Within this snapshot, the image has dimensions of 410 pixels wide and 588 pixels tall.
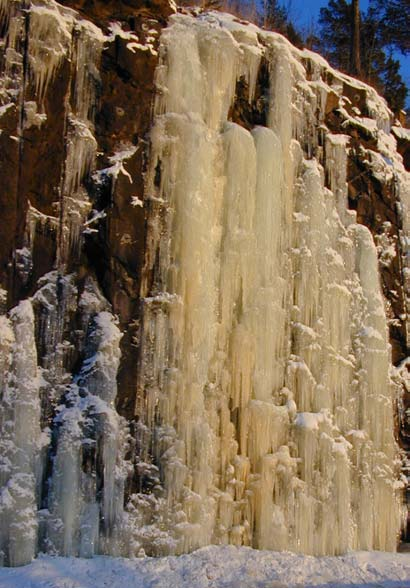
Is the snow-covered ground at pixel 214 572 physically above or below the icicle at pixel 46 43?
below

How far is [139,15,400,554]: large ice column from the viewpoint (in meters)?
8.03

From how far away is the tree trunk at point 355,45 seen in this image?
15930mm

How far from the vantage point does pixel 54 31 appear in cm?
816

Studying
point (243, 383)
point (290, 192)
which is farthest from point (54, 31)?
point (243, 383)

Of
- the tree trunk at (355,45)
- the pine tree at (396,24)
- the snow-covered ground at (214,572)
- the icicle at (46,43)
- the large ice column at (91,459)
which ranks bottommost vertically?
the snow-covered ground at (214,572)

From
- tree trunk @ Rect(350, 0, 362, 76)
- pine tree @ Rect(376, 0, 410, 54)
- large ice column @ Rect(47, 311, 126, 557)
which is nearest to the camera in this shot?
large ice column @ Rect(47, 311, 126, 557)

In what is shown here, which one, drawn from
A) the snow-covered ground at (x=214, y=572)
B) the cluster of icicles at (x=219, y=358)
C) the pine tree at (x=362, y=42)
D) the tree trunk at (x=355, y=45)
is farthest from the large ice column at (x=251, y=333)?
the pine tree at (x=362, y=42)

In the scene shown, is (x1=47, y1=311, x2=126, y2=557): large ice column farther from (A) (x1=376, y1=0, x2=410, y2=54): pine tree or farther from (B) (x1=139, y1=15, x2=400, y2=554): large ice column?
(A) (x1=376, y1=0, x2=410, y2=54): pine tree

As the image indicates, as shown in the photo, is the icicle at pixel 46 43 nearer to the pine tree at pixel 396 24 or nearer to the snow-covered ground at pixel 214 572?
the snow-covered ground at pixel 214 572

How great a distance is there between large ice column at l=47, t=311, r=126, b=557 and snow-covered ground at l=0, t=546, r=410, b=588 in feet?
0.77

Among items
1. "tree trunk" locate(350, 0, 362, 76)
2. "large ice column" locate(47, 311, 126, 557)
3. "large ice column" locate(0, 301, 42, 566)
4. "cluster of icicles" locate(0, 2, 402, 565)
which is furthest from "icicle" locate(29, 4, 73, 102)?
"tree trunk" locate(350, 0, 362, 76)

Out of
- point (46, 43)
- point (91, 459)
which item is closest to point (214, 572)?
point (91, 459)

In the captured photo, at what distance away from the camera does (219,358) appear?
841 centimetres

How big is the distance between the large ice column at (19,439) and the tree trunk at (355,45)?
11040 mm
